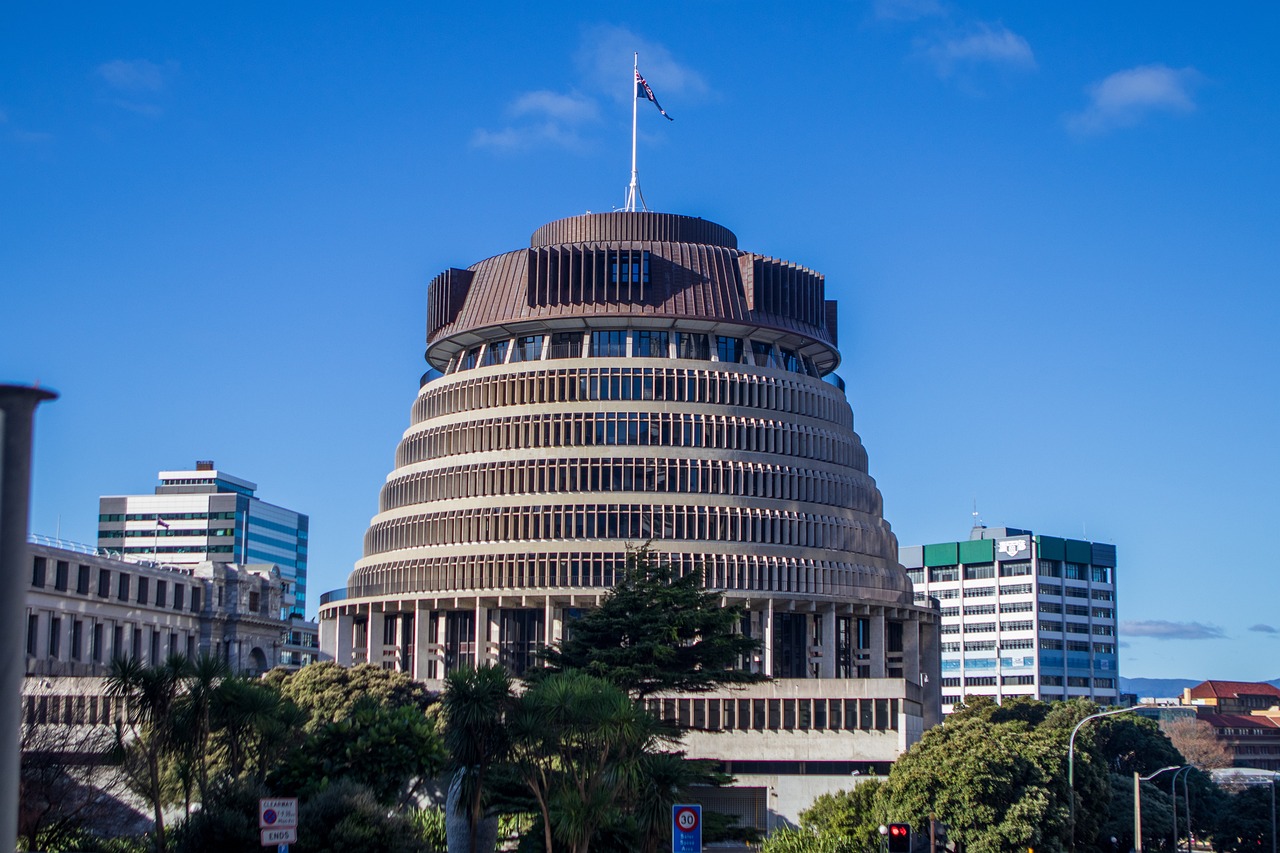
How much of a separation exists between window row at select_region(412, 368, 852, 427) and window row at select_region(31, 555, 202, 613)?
28197mm

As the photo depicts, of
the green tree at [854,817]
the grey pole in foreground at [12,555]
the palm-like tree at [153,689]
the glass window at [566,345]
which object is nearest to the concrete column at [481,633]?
the glass window at [566,345]

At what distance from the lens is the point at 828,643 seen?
130875 millimetres

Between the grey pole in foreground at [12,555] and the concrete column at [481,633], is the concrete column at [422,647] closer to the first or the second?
the concrete column at [481,633]

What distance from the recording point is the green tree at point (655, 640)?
87.4 meters

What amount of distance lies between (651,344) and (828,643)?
29108 millimetres

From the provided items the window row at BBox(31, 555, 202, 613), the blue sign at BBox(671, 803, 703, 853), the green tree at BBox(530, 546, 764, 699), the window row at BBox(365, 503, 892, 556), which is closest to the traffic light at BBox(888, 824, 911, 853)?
the blue sign at BBox(671, 803, 703, 853)

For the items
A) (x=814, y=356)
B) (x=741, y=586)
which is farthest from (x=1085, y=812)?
(x=814, y=356)

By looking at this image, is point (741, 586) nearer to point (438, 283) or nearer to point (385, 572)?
point (385, 572)

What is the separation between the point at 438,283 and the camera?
144 meters

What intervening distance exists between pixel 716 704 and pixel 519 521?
78.2 ft

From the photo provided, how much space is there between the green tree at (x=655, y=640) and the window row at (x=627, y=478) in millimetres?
38738

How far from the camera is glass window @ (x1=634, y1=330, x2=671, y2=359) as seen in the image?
5315 inches

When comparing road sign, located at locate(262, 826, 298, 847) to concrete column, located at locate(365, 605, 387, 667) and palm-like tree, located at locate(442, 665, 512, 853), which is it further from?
concrete column, located at locate(365, 605, 387, 667)

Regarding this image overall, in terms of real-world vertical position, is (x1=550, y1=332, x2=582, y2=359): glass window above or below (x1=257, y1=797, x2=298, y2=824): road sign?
above
